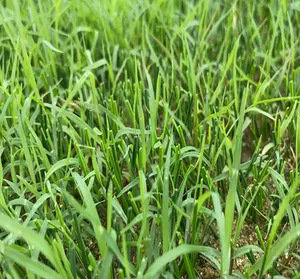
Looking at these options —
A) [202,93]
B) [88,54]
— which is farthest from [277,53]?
[88,54]

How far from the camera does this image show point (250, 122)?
132cm

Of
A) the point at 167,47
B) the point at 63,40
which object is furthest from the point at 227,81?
the point at 63,40

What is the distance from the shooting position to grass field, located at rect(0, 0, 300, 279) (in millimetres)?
894

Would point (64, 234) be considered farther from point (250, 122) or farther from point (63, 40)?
point (63, 40)

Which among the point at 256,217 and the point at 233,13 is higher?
the point at 233,13

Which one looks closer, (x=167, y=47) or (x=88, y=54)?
(x=88, y=54)

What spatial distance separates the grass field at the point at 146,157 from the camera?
89 cm

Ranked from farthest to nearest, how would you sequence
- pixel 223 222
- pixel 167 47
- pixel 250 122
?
pixel 167 47 → pixel 250 122 → pixel 223 222

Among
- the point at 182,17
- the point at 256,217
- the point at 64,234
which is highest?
the point at 182,17

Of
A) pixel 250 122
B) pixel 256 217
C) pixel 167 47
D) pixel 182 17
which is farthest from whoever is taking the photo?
pixel 182 17

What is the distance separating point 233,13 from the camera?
1.58 meters

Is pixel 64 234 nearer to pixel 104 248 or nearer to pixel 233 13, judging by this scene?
pixel 104 248

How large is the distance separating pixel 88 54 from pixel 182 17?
1.48 ft

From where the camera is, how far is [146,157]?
110 cm
